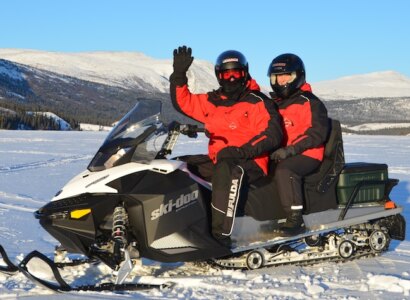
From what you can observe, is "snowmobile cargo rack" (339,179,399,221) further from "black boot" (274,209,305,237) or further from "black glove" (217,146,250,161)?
"black glove" (217,146,250,161)

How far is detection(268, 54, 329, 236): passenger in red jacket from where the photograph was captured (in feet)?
14.4

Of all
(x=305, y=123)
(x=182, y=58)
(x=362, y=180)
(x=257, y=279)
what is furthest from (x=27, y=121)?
(x=257, y=279)

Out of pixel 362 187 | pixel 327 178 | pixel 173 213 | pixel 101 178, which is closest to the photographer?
pixel 101 178

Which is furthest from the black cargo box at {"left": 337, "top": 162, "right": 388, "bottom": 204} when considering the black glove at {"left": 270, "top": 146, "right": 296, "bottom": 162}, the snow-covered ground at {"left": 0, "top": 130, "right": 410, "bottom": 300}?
the black glove at {"left": 270, "top": 146, "right": 296, "bottom": 162}

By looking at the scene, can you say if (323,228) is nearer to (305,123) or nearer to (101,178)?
(305,123)

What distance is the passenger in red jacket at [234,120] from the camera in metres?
4.25

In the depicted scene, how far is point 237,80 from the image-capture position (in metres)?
4.45

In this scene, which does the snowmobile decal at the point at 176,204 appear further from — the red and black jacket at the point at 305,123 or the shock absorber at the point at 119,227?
the red and black jacket at the point at 305,123

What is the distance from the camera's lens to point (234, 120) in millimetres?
4438

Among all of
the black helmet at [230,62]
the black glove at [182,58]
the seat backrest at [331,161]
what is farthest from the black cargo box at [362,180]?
the black glove at [182,58]

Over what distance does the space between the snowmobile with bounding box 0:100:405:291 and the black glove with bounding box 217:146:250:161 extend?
24 centimetres

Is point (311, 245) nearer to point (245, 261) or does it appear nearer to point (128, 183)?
point (245, 261)

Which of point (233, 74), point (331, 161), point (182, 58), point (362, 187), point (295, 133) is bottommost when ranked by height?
point (362, 187)

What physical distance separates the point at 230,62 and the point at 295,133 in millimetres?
802
